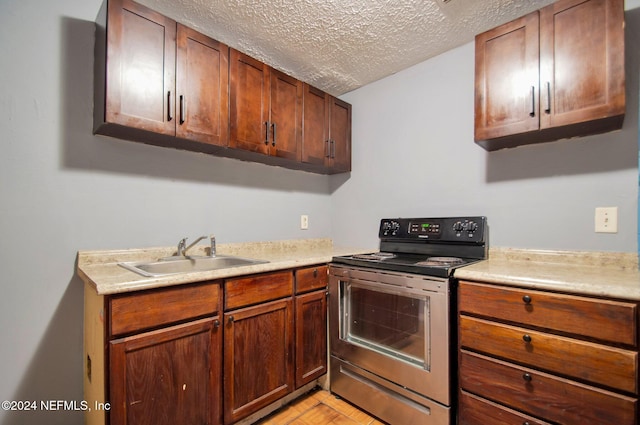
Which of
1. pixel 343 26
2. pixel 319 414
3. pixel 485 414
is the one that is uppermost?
pixel 343 26

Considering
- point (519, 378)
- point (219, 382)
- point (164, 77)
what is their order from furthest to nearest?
point (164, 77) < point (219, 382) < point (519, 378)

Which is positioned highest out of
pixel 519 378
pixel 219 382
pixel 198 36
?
pixel 198 36

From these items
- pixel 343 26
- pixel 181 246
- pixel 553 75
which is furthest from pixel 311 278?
pixel 553 75

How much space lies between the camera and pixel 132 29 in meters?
1.42

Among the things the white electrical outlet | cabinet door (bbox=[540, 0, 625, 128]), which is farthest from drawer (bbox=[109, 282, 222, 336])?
the white electrical outlet

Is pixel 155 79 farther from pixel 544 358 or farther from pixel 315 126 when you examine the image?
pixel 544 358

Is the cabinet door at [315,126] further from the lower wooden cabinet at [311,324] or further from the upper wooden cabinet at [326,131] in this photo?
the lower wooden cabinet at [311,324]

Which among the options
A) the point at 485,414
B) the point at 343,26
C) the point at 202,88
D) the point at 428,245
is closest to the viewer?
the point at 485,414

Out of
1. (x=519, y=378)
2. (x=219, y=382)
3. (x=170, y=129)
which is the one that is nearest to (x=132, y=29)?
(x=170, y=129)

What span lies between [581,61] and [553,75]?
0.11 m

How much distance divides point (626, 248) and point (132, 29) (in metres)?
2.64

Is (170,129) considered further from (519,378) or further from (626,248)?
(626,248)

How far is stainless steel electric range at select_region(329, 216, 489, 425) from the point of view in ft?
4.76

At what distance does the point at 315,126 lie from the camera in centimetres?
231
